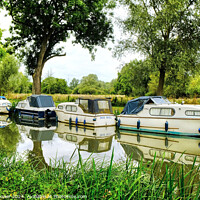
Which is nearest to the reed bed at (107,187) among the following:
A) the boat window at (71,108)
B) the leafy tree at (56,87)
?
the boat window at (71,108)

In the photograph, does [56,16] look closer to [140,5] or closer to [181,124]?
[140,5]

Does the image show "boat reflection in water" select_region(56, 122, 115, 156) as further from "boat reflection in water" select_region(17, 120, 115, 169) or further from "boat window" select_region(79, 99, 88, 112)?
"boat window" select_region(79, 99, 88, 112)

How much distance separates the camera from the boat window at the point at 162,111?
13.4m

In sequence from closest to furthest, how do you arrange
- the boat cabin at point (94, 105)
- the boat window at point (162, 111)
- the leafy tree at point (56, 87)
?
1. the boat window at point (162, 111)
2. the boat cabin at point (94, 105)
3. the leafy tree at point (56, 87)

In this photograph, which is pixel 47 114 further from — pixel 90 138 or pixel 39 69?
pixel 90 138

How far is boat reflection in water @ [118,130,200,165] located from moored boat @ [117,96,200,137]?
0.55 metres

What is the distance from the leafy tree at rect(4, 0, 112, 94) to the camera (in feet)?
70.2

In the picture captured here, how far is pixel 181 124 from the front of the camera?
42.5 ft

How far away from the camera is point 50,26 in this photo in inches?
980

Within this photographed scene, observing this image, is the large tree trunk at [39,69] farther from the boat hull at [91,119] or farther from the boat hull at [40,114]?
the boat hull at [91,119]

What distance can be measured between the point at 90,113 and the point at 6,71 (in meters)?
33.3

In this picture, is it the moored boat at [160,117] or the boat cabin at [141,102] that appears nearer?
the moored boat at [160,117]

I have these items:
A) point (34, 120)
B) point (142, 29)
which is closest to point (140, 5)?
point (142, 29)

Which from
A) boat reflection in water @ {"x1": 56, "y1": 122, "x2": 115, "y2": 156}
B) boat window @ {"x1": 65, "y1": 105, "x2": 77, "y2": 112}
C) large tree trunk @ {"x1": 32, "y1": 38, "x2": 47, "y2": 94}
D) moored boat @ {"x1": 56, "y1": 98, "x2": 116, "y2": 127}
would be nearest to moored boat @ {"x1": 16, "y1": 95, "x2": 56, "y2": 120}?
boat window @ {"x1": 65, "y1": 105, "x2": 77, "y2": 112}
